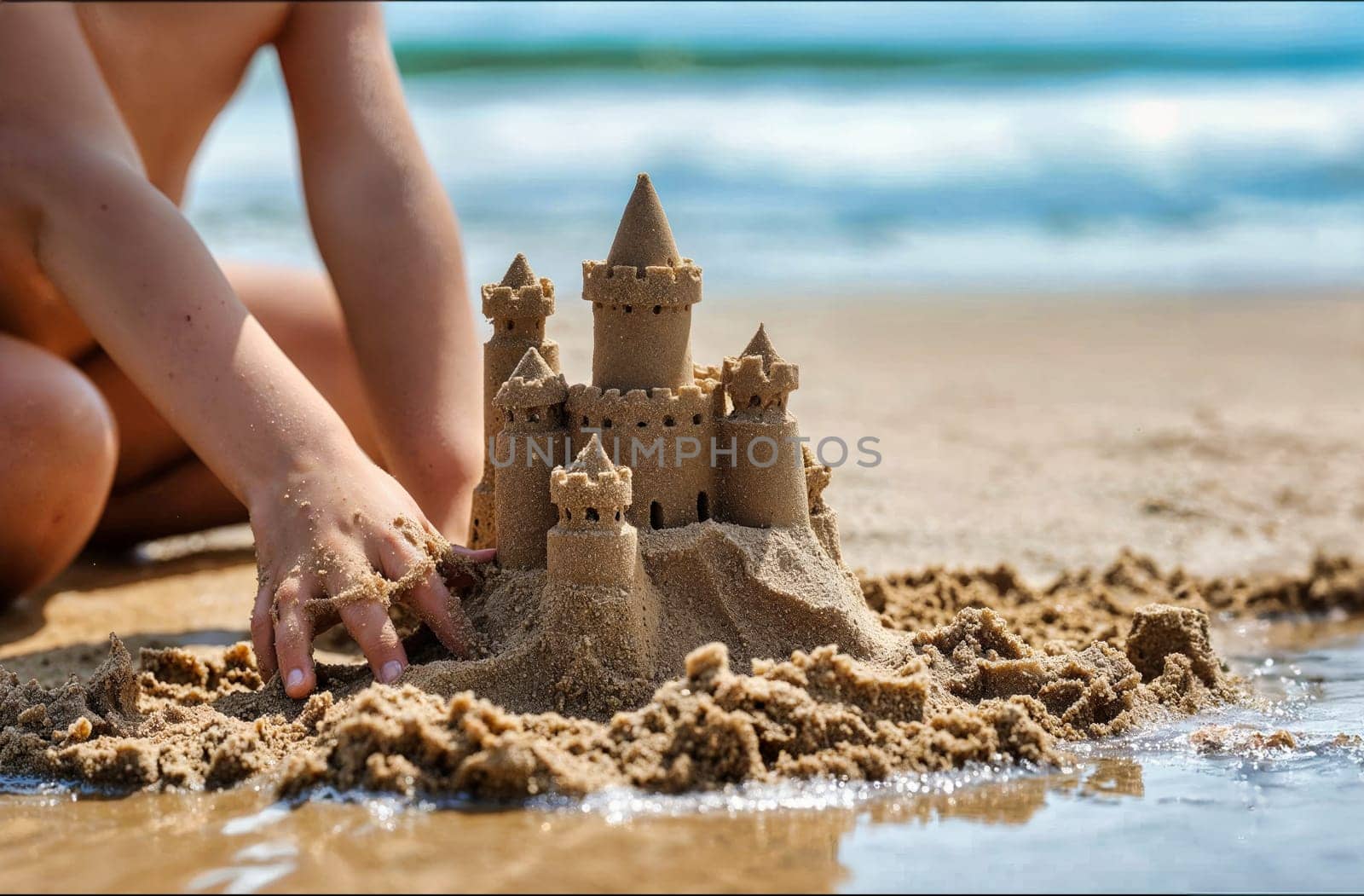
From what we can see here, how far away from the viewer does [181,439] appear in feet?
14.6

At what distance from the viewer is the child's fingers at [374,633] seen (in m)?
2.84

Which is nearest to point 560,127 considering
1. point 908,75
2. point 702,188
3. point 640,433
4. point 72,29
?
point 702,188

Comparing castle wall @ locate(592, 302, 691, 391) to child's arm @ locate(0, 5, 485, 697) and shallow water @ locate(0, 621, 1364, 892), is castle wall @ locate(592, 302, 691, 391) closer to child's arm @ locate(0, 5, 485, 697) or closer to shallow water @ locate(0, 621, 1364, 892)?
child's arm @ locate(0, 5, 485, 697)

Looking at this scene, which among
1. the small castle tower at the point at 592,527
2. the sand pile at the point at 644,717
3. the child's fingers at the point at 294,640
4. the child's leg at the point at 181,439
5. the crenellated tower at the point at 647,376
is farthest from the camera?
the child's leg at the point at 181,439

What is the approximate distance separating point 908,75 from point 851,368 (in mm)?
14070

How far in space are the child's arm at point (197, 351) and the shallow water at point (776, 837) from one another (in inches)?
19.0

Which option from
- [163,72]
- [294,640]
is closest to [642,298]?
[294,640]

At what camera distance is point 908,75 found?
67.8ft

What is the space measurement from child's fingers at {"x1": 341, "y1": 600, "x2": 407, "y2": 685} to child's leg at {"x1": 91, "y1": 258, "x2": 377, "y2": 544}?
144cm

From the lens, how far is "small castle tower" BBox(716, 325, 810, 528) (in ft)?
9.81

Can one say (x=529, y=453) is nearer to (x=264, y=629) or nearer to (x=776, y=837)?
(x=264, y=629)

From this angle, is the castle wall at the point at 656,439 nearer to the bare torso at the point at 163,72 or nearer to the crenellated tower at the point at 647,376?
the crenellated tower at the point at 647,376

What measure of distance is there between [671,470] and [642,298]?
0.34 metres

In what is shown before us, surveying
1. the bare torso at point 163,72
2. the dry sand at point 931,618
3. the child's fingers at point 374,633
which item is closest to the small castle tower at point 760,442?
the dry sand at point 931,618
